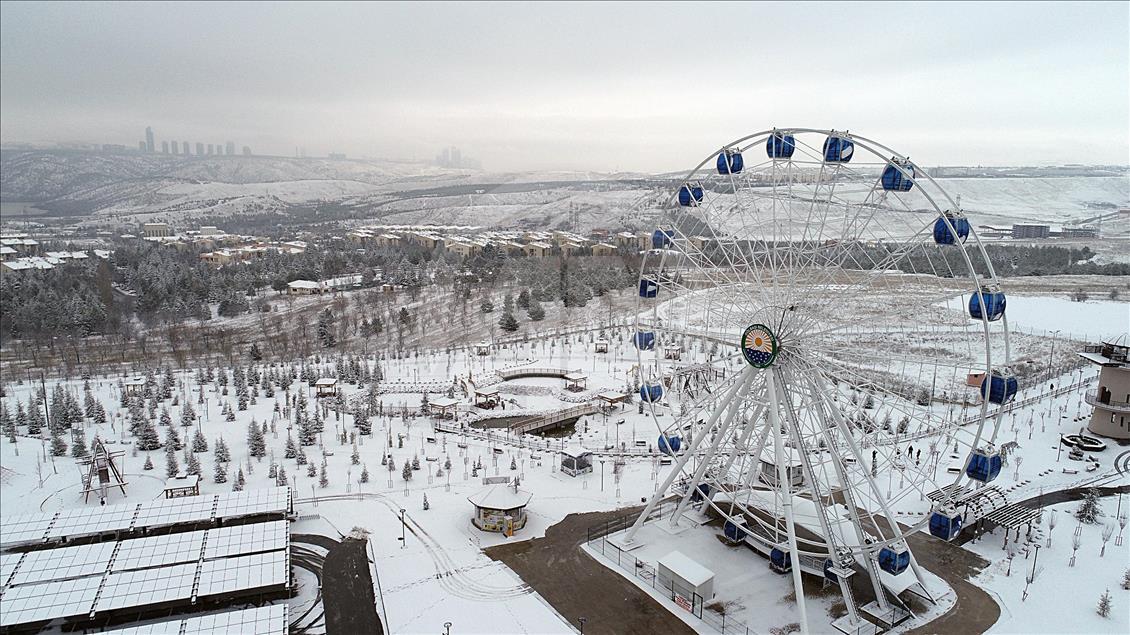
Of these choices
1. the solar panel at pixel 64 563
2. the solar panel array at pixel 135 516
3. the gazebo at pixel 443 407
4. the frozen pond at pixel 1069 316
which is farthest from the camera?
the frozen pond at pixel 1069 316

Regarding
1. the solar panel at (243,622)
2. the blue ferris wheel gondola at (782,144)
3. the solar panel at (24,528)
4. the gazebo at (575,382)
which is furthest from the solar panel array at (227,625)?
the gazebo at (575,382)

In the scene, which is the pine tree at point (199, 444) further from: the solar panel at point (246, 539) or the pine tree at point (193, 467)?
the solar panel at point (246, 539)

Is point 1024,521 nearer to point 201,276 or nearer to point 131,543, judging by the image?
point 131,543

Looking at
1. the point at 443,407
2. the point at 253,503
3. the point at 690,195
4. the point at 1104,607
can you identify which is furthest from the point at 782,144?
the point at 443,407

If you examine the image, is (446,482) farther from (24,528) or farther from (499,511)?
(24,528)

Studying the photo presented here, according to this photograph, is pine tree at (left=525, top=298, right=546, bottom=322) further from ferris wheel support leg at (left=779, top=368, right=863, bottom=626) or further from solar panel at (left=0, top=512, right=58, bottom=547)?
ferris wheel support leg at (left=779, top=368, right=863, bottom=626)

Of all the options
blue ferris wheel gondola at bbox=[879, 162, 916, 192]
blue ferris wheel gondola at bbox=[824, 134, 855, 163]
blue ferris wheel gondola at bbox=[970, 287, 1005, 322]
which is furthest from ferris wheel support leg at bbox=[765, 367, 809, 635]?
blue ferris wheel gondola at bbox=[824, 134, 855, 163]
